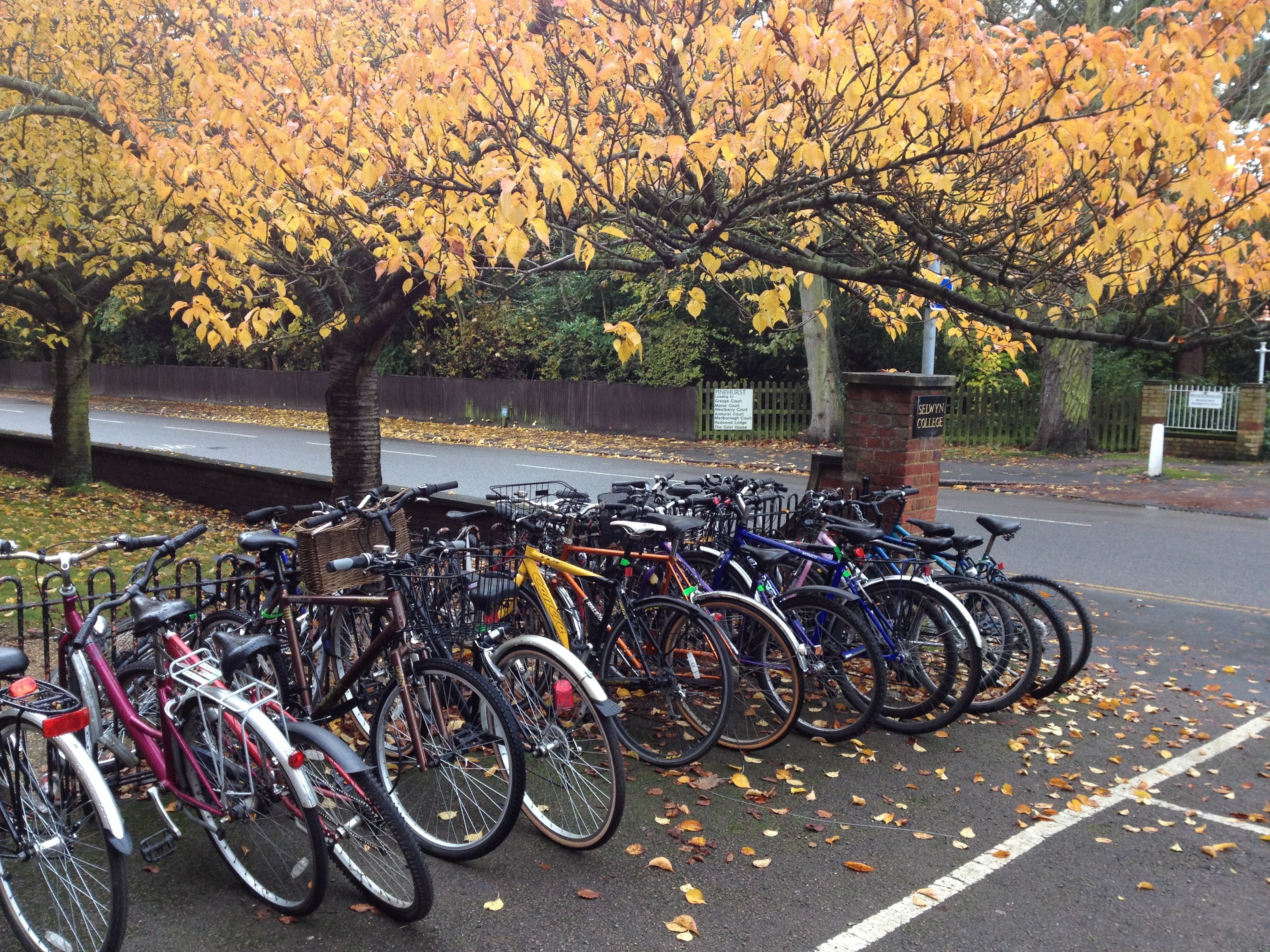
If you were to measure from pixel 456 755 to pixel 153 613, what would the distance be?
4.03ft

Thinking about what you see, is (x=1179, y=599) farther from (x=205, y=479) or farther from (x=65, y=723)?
(x=205, y=479)

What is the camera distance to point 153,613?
374cm

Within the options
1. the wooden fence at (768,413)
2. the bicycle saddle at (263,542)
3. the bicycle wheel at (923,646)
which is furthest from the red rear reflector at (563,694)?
the wooden fence at (768,413)

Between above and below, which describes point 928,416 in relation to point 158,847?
above

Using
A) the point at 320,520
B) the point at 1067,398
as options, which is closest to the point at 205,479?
the point at 320,520

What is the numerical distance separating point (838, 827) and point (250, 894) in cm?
234

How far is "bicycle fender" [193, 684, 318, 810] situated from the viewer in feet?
11.1

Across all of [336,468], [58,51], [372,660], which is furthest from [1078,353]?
[372,660]

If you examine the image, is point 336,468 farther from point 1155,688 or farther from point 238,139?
point 1155,688

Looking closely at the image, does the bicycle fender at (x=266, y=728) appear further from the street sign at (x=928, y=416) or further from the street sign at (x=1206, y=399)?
the street sign at (x=1206, y=399)

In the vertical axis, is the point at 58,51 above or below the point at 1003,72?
above

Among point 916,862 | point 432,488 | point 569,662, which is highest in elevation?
point 432,488

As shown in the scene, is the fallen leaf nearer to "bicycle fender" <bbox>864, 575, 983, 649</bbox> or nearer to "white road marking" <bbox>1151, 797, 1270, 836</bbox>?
"white road marking" <bbox>1151, 797, 1270, 836</bbox>

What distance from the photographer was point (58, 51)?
9.96m
